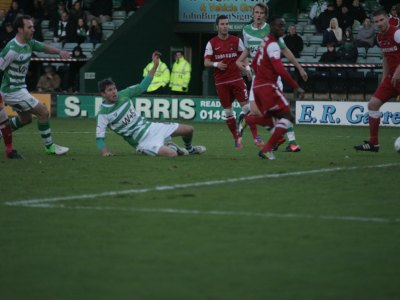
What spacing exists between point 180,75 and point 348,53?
14.9 ft

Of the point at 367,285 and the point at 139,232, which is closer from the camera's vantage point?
the point at 367,285

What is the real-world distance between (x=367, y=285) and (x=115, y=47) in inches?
917

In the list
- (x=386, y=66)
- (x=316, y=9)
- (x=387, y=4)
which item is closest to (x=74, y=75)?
(x=316, y=9)

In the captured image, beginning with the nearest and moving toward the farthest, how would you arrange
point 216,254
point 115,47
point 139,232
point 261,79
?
point 216,254
point 139,232
point 261,79
point 115,47

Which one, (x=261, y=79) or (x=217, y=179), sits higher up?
(x=261, y=79)

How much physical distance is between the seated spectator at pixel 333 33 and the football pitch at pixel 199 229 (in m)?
12.1

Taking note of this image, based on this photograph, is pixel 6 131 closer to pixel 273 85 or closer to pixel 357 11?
pixel 273 85

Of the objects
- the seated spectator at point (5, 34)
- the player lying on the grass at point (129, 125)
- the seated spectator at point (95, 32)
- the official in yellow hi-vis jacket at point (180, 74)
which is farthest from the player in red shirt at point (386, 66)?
the seated spectator at point (5, 34)

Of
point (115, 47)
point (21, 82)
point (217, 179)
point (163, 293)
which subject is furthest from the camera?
point (115, 47)

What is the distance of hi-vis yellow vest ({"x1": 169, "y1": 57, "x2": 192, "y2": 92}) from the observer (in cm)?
2788

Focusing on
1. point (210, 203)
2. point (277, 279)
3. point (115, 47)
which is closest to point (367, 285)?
point (277, 279)

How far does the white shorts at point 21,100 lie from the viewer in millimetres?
14969

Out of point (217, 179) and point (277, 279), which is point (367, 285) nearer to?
point (277, 279)

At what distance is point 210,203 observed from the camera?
9898 millimetres
